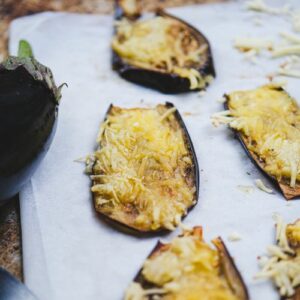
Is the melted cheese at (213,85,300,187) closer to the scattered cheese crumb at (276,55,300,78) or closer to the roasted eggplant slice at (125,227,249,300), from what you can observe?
the scattered cheese crumb at (276,55,300,78)

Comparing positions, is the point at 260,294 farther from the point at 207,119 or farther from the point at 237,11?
the point at 237,11

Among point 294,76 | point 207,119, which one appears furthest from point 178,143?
point 294,76

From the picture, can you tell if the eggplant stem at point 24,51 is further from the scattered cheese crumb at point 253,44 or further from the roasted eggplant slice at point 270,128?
the scattered cheese crumb at point 253,44

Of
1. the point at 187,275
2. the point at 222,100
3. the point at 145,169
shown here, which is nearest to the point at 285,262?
the point at 187,275

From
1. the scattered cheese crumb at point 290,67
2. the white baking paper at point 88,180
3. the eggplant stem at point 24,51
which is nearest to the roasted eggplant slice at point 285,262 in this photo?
the white baking paper at point 88,180

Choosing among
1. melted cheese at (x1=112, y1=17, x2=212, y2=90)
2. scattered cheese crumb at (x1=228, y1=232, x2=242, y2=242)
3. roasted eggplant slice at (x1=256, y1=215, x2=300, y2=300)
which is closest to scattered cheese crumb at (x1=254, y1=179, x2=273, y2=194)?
roasted eggplant slice at (x1=256, y1=215, x2=300, y2=300)

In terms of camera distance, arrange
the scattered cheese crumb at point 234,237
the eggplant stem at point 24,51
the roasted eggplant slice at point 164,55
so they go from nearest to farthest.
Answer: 1. the scattered cheese crumb at point 234,237
2. the eggplant stem at point 24,51
3. the roasted eggplant slice at point 164,55

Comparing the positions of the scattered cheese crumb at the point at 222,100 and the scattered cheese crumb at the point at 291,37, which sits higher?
the scattered cheese crumb at the point at 291,37

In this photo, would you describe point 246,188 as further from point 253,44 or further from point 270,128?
point 253,44
